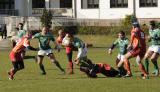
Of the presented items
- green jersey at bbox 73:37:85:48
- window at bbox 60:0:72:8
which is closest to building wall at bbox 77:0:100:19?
window at bbox 60:0:72:8

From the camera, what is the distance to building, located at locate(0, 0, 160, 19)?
7662 centimetres

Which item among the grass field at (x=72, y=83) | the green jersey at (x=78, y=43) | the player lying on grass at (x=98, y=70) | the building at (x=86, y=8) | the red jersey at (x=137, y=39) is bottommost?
the grass field at (x=72, y=83)

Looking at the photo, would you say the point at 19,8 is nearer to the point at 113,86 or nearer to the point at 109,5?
the point at 109,5

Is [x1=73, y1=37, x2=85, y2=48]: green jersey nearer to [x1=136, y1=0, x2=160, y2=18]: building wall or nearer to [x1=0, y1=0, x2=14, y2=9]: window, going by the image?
[x1=136, y1=0, x2=160, y2=18]: building wall

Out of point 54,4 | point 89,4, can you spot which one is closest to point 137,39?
point 89,4

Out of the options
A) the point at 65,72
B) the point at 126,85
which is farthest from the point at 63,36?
the point at 126,85

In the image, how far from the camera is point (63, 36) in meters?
28.7

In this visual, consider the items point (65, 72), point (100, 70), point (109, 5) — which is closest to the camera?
point (100, 70)

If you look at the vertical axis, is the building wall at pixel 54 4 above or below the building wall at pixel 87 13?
above

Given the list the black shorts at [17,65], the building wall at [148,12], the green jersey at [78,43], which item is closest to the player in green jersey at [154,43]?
the green jersey at [78,43]

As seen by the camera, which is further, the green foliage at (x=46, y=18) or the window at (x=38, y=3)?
the window at (x=38, y=3)

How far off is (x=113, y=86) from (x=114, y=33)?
47.7 m

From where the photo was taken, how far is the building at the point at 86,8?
7662cm

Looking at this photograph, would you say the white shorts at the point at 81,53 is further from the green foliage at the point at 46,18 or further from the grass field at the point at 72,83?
the green foliage at the point at 46,18
